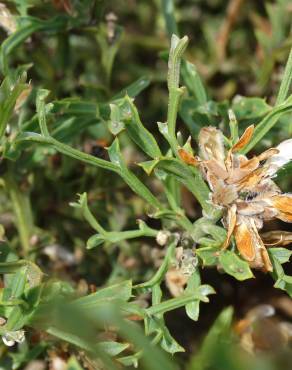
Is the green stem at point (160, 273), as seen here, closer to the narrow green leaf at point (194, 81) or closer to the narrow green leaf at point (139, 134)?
the narrow green leaf at point (139, 134)

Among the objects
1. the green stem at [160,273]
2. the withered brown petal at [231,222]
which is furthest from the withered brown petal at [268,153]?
the green stem at [160,273]

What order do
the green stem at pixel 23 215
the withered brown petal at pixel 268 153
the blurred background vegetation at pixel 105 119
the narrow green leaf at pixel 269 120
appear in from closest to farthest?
the withered brown petal at pixel 268 153 < the narrow green leaf at pixel 269 120 < the blurred background vegetation at pixel 105 119 < the green stem at pixel 23 215

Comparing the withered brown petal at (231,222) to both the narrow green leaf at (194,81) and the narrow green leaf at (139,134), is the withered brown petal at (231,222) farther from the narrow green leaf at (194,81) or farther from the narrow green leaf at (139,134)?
the narrow green leaf at (194,81)

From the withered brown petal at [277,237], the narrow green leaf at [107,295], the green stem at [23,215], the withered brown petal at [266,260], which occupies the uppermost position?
the withered brown petal at [266,260]

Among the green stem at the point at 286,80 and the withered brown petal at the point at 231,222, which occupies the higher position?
the green stem at the point at 286,80

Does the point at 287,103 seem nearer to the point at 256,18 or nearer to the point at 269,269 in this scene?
the point at 269,269

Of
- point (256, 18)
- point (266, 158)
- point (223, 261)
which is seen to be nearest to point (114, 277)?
point (223, 261)

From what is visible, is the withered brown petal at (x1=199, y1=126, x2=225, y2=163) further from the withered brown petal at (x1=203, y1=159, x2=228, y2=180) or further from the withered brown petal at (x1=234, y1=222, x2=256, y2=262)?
the withered brown petal at (x1=234, y1=222, x2=256, y2=262)

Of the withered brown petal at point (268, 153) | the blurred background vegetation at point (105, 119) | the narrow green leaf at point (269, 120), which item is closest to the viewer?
the withered brown petal at point (268, 153)

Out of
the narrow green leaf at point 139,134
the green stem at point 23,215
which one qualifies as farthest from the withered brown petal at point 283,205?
the green stem at point 23,215

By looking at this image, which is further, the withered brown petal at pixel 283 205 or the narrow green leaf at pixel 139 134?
the narrow green leaf at pixel 139 134

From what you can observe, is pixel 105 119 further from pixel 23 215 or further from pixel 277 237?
pixel 277 237
